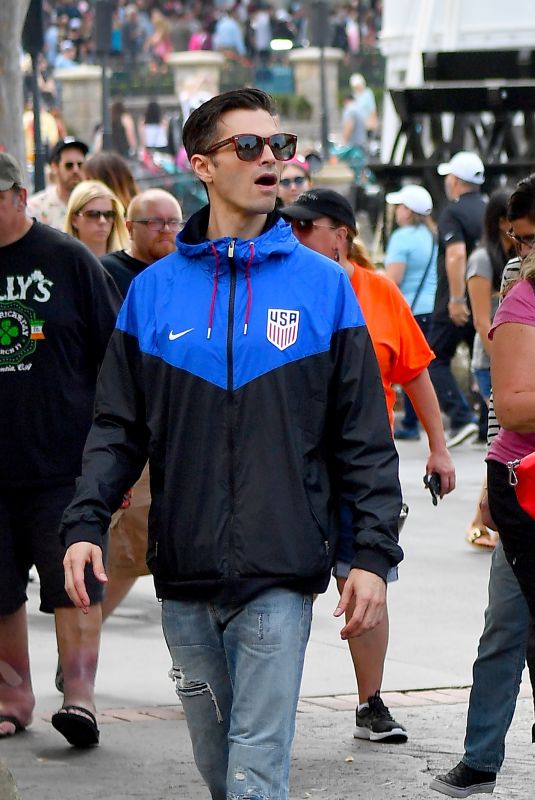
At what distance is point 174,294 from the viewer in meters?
4.04

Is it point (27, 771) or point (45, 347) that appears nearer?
point (27, 771)

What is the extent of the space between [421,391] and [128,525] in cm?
149

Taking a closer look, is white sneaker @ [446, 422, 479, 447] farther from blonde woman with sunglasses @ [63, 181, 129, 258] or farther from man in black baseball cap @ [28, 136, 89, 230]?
blonde woman with sunglasses @ [63, 181, 129, 258]

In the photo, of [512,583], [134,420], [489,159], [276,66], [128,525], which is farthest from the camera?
[276,66]

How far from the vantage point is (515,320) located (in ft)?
14.8

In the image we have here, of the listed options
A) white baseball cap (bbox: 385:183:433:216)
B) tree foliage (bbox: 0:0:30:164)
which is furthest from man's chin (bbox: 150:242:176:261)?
white baseball cap (bbox: 385:183:433:216)

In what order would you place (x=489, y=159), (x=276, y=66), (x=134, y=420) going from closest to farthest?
(x=134, y=420) → (x=489, y=159) → (x=276, y=66)

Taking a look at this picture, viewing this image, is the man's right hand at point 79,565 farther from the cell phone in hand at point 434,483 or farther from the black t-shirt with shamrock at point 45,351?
the cell phone in hand at point 434,483

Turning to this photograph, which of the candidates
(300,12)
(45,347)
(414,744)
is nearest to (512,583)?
(414,744)

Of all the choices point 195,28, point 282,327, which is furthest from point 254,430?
point 195,28

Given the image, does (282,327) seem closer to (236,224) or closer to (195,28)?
(236,224)

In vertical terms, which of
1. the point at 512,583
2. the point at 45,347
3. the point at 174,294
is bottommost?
the point at 512,583

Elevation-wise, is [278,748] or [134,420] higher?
[134,420]

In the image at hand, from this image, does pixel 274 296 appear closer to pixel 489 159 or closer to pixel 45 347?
pixel 45 347
